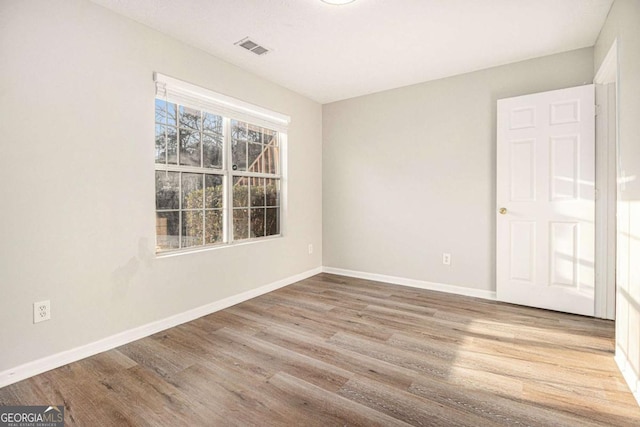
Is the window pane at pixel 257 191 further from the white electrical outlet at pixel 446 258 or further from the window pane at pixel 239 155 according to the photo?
the white electrical outlet at pixel 446 258

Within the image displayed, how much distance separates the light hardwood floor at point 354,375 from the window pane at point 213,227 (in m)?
0.80

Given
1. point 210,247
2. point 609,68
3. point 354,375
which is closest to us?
point 354,375

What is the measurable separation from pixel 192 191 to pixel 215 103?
903mm

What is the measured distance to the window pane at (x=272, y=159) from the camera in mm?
3859

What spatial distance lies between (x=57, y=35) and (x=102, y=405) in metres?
2.31

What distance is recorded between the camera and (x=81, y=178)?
219 centimetres

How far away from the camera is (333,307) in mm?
3203

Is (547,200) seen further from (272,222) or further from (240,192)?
(240,192)

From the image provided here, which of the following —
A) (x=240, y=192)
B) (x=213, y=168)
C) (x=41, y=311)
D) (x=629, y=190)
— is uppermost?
(x=213, y=168)

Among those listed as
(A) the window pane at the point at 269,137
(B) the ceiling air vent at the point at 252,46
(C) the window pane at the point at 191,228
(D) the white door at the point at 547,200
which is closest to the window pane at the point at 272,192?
(A) the window pane at the point at 269,137

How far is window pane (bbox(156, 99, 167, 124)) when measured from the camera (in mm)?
2723

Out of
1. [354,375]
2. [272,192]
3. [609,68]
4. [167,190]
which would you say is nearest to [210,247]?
[167,190]

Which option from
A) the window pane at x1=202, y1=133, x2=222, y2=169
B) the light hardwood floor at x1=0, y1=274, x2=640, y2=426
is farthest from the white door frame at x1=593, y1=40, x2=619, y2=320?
the window pane at x1=202, y1=133, x2=222, y2=169

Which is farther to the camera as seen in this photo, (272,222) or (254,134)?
(272,222)
